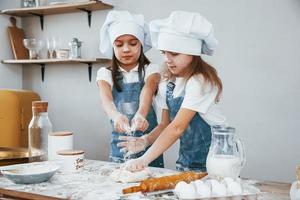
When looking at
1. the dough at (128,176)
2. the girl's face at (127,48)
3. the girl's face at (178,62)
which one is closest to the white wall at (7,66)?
the girl's face at (127,48)

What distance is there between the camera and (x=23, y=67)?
11.6 feet

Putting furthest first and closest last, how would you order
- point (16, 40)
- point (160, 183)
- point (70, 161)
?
point (16, 40) → point (70, 161) → point (160, 183)

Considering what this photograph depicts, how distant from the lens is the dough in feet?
4.27

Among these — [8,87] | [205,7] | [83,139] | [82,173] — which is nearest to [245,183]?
[82,173]

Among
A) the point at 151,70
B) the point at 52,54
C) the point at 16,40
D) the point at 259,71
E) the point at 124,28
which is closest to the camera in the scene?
the point at 124,28

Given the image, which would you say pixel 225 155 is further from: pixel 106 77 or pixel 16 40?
pixel 16 40

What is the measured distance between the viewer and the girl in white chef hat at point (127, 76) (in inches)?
77.0

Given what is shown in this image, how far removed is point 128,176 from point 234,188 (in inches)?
15.1

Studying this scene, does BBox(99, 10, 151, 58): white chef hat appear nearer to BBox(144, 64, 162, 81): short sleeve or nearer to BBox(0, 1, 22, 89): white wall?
BBox(144, 64, 162, 81): short sleeve

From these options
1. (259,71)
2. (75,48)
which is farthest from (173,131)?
(75,48)

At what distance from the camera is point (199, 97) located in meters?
1.61

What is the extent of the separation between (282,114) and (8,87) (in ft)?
7.60

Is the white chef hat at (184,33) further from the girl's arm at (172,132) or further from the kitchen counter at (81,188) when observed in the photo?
the kitchen counter at (81,188)

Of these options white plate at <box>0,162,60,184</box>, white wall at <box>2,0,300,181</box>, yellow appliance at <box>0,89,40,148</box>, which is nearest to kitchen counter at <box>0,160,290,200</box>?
white plate at <box>0,162,60,184</box>
